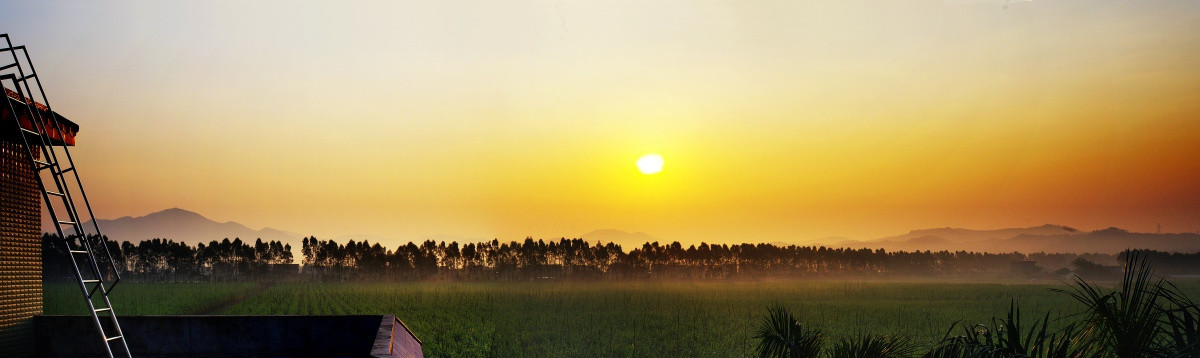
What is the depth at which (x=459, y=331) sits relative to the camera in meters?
29.9

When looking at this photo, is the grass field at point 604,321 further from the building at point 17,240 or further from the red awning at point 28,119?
the red awning at point 28,119

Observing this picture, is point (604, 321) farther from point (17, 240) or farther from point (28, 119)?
point (28, 119)

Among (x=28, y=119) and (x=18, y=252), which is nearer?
(x=28, y=119)

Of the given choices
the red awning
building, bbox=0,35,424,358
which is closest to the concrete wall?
building, bbox=0,35,424,358

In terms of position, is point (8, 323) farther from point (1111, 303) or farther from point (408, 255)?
point (408, 255)

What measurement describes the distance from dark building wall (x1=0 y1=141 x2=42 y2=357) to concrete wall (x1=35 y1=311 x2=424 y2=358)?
0.36 m

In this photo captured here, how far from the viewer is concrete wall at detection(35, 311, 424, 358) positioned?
37.3ft

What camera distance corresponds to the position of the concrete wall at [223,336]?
447 inches

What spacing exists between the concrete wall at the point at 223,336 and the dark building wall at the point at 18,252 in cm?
36

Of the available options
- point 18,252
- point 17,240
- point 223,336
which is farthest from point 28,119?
point 223,336

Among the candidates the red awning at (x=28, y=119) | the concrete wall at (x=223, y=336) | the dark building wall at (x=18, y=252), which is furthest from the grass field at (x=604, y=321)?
the red awning at (x=28, y=119)

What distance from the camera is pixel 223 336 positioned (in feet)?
38.5

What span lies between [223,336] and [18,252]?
2.59 meters

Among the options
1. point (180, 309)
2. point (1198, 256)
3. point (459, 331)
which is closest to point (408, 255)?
point (180, 309)
